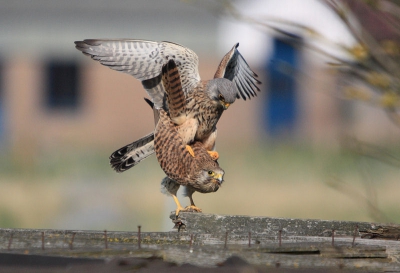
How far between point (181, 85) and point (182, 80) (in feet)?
0.94

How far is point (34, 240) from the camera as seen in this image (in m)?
2.59

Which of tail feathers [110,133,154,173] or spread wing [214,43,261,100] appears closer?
tail feathers [110,133,154,173]

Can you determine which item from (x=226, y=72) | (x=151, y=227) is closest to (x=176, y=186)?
(x=226, y=72)

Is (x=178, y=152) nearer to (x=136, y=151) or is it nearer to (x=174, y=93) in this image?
(x=174, y=93)

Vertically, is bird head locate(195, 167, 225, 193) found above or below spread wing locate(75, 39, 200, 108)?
below

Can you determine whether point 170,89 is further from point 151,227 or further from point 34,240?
point 151,227

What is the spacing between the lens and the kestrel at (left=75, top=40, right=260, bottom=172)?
4211 millimetres

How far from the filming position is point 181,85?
14.1 feet

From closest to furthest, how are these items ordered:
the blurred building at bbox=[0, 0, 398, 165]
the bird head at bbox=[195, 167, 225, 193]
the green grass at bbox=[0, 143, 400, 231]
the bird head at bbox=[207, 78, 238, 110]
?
the bird head at bbox=[195, 167, 225, 193]
the bird head at bbox=[207, 78, 238, 110]
the green grass at bbox=[0, 143, 400, 231]
the blurred building at bbox=[0, 0, 398, 165]

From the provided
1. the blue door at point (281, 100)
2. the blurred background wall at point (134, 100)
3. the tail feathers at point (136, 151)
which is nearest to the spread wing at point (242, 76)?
the tail feathers at point (136, 151)

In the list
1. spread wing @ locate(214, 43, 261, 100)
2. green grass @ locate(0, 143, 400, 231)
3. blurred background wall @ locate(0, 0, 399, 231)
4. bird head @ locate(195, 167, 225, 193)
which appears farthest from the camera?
blurred background wall @ locate(0, 0, 399, 231)

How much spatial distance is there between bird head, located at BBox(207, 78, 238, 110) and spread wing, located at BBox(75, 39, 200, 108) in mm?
305

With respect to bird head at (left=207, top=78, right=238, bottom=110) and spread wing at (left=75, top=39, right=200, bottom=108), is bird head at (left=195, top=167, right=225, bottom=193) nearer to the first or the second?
bird head at (left=207, top=78, right=238, bottom=110)

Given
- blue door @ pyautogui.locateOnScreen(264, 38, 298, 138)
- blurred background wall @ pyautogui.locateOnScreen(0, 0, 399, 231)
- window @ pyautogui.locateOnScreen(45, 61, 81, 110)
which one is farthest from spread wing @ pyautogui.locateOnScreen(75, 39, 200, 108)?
window @ pyautogui.locateOnScreen(45, 61, 81, 110)
